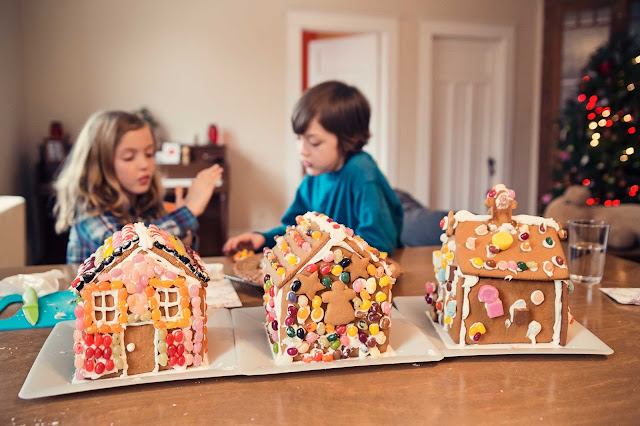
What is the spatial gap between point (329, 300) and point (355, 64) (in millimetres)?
4266

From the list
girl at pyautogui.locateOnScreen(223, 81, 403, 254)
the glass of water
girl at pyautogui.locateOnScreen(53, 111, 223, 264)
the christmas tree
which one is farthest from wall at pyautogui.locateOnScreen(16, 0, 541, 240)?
the glass of water

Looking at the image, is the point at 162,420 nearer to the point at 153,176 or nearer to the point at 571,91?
the point at 153,176

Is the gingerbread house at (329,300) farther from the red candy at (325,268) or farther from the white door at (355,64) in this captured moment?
the white door at (355,64)

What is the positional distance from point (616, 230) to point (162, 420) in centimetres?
320

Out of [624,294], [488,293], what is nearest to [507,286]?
[488,293]

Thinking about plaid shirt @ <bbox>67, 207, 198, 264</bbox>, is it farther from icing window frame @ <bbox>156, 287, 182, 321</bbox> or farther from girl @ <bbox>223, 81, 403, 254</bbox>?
icing window frame @ <bbox>156, 287, 182, 321</bbox>

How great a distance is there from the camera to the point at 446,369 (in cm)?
82

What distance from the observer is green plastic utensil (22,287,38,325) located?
1028 mm

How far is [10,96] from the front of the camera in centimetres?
376

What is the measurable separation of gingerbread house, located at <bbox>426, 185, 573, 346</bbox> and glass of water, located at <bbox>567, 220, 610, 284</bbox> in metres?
0.44

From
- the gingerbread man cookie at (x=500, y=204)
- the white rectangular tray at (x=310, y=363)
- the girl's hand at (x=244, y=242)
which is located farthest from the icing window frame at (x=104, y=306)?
the girl's hand at (x=244, y=242)

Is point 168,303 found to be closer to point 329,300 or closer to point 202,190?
point 329,300

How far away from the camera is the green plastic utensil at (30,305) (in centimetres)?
103

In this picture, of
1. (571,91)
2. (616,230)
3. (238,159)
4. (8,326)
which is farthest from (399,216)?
(571,91)
